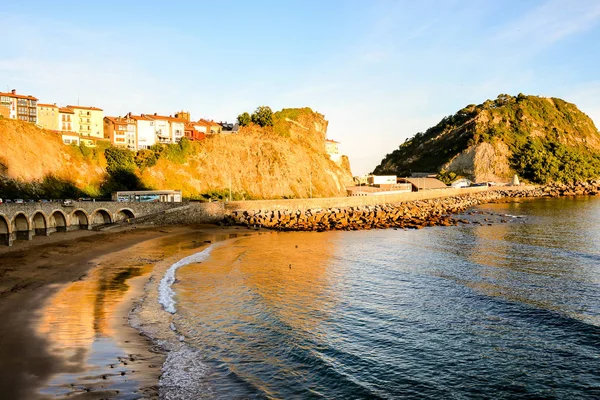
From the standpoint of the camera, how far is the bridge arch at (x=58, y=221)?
1927 inches

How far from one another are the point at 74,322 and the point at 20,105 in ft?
266

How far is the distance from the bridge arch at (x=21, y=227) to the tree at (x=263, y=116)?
6322 centimetres

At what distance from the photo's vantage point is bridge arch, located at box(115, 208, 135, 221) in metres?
57.7

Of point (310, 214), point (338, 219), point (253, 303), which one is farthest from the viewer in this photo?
point (310, 214)

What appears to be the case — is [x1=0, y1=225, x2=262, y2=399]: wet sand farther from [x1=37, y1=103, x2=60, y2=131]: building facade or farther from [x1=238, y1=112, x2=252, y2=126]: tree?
[x1=238, y1=112, x2=252, y2=126]: tree

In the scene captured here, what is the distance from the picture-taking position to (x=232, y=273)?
106 feet

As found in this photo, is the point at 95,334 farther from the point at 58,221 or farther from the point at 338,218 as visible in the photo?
the point at 338,218

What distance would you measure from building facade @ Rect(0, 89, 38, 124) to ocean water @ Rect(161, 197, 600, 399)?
6569 centimetres

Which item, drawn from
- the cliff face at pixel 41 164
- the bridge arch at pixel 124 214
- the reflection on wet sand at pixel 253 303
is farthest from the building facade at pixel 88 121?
the reflection on wet sand at pixel 253 303

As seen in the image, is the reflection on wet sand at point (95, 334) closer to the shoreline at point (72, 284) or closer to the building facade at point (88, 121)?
the shoreline at point (72, 284)

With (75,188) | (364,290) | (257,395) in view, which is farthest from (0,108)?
(257,395)

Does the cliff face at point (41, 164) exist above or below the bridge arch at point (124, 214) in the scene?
above

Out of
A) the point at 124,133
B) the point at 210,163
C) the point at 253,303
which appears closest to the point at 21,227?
the point at 253,303

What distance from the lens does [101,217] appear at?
2219 inches
